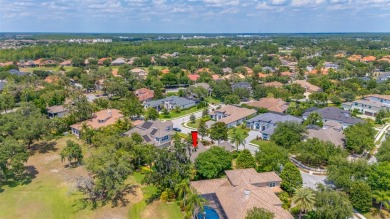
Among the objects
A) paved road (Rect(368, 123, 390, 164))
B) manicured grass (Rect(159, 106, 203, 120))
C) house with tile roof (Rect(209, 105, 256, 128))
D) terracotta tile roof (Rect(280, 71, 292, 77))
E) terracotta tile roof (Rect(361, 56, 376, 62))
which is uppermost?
terracotta tile roof (Rect(361, 56, 376, 62))

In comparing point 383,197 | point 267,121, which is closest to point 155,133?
point 267,121

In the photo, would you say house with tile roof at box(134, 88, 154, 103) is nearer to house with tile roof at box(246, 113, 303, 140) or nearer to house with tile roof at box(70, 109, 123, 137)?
house with tile roof at box(70, 109, 123, 137)

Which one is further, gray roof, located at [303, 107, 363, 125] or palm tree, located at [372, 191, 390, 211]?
gray roof, located at [303, 107, 363, 125]

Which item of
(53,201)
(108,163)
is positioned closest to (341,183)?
(108,163)

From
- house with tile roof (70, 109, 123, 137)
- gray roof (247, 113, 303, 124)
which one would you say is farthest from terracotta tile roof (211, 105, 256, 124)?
house with tile roof (70, 109, 123, 137)

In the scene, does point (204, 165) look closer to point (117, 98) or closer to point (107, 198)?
point (107, 198)

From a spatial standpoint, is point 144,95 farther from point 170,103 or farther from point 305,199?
point 305,199

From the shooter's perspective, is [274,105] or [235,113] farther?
[274,105]
